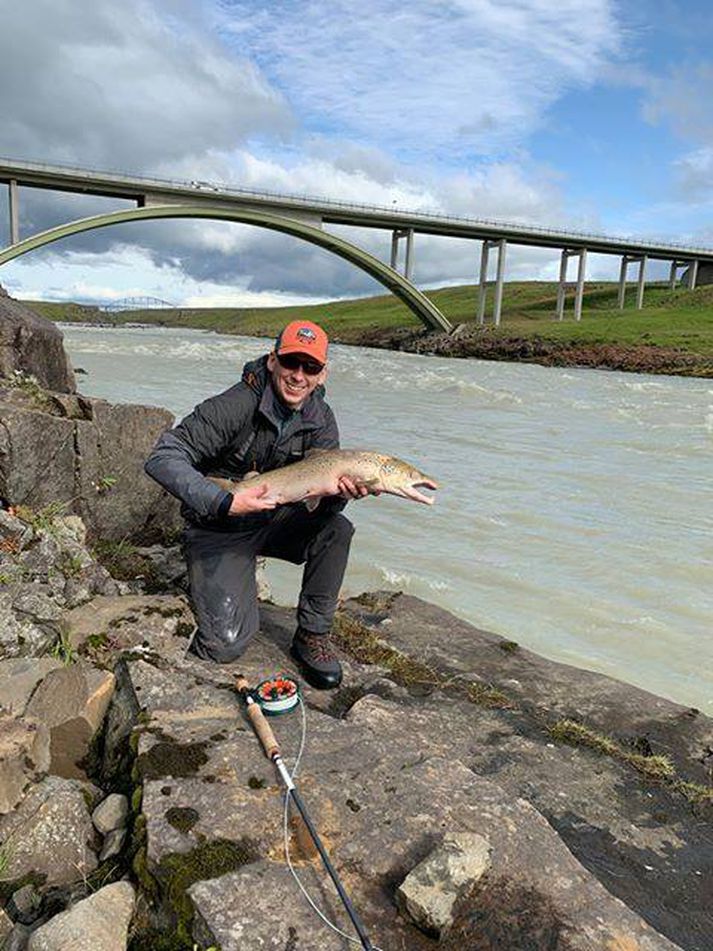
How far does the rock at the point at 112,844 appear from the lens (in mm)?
3207

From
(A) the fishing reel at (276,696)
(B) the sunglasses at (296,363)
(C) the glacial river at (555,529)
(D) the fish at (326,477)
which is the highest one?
(B) the sunglasses at (296,363)

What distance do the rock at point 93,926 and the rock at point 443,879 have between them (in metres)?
1.04

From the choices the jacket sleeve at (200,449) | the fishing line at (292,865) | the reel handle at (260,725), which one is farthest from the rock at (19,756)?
the jacket sleeve at (200,449)

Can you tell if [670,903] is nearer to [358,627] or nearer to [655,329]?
[358,627]

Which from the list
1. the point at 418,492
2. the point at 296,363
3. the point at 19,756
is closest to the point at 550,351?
the point at 418,492

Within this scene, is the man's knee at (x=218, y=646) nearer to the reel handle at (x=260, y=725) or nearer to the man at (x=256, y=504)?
the man at (x=256, y=504)

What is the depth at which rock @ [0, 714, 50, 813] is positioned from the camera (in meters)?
3.39

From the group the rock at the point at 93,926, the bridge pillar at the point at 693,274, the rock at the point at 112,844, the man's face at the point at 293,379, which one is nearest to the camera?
the rock at the point at 93,926

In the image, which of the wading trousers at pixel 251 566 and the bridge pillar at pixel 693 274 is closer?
the wading trousers at pixel 251 566

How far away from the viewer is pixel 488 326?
280 ft

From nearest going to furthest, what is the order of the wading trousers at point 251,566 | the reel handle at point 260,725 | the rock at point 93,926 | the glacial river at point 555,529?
the rock at point 93,926, the reel handle at point 260,725, the wading trousers at point 251,566, the glacial river at point 555,529

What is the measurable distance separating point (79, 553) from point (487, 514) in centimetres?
781

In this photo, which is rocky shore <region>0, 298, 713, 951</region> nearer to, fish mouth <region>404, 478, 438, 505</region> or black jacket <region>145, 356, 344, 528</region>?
black jacket <region>145, 356, 344, 528</region>

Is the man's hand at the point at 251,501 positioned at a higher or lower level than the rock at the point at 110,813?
higher
